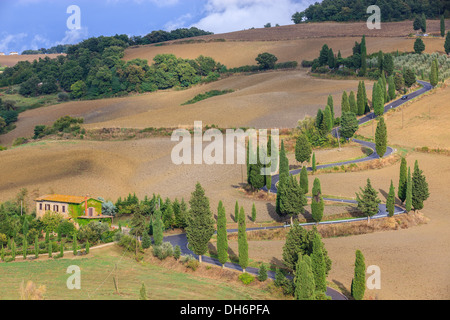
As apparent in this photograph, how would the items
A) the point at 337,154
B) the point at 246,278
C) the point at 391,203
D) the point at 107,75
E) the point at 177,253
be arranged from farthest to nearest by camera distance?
the point at 107,75, the point at 337,154, the point at 391,203, the point at 177,253, the point at 246,278

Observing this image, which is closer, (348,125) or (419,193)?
(419,193)

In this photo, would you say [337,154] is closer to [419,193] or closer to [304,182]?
[304,182]

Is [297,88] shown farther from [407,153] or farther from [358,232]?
[358,232]

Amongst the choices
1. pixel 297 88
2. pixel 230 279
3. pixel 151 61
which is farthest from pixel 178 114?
pixel 230 279

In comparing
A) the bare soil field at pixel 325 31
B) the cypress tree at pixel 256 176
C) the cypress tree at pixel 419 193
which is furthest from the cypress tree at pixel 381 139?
the bare soil field at pixel 325 31

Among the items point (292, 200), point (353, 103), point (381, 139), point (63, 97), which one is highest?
point (353, 103)

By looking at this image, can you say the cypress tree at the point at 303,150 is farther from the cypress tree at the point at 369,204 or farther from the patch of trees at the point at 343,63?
the patch of trees at the point at 343,63

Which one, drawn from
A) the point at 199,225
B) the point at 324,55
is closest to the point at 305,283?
the point at 199,225
